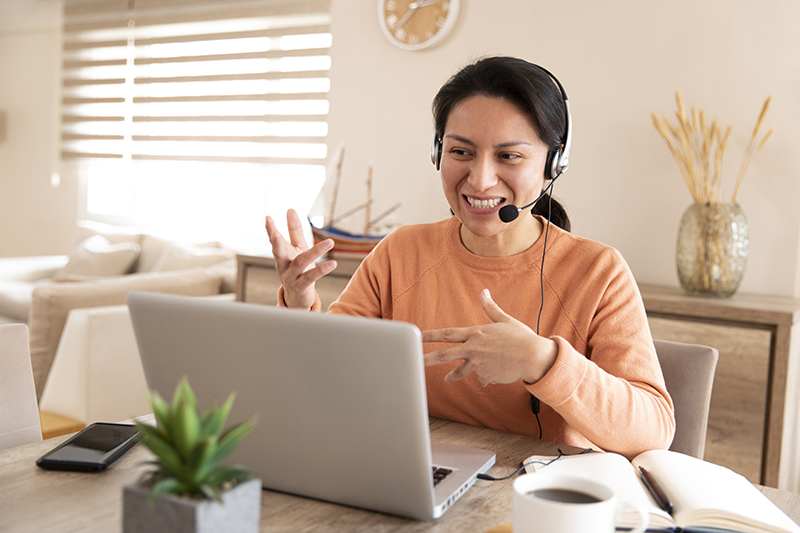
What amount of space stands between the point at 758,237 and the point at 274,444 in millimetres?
2009

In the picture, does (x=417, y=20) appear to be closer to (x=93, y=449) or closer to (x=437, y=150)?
(x=437, y=150)

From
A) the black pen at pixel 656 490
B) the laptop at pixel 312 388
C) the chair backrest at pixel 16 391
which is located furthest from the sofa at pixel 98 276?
the black pen at pixel 656 490

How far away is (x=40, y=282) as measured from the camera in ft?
13.6

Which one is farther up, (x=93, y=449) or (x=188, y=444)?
(x=188, y=444)

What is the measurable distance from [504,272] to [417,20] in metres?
1.86

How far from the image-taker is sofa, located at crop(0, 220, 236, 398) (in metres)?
2.63

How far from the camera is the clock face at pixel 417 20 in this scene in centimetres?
277

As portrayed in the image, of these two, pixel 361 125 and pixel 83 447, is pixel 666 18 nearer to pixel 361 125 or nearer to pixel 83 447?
pixel 361 125

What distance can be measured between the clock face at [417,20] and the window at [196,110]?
2.97ft

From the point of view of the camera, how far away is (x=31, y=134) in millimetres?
5430

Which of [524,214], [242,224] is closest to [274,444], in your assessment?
[524,214]

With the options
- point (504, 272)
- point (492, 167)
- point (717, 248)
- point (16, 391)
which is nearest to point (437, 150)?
point (492, 167)

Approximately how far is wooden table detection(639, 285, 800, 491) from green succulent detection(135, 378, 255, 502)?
176 centimetres

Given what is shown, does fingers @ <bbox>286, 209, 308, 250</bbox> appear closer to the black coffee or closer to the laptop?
the laptop
